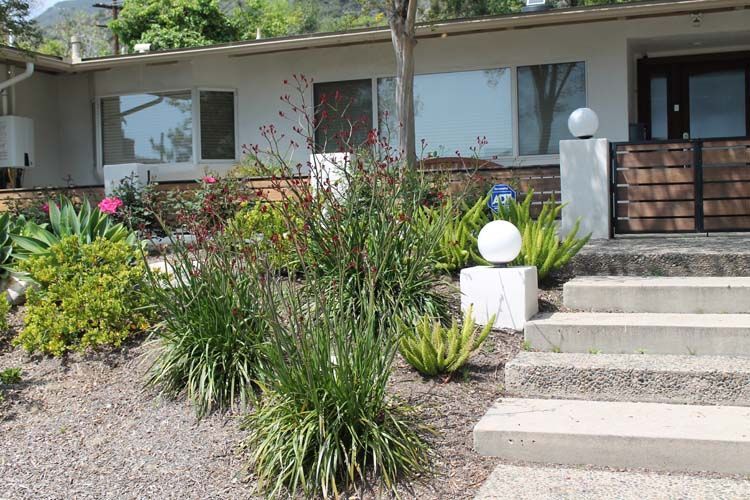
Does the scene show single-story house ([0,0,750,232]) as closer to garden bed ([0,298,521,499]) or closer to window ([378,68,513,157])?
window ([378,68,513,157])

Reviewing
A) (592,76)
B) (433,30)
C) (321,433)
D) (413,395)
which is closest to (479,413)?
(413,395)

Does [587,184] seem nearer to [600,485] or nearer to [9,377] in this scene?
[600,485]

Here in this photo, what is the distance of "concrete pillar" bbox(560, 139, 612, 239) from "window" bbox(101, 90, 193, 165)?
7.40m

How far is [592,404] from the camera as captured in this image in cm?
459

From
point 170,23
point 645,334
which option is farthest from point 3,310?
point 170,23

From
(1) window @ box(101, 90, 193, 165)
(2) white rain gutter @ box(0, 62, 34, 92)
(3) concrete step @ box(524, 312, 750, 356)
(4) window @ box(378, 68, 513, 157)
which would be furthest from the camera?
(1) window @ box(101, 90, 193, 165)

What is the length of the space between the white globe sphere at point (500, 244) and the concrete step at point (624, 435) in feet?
4.89

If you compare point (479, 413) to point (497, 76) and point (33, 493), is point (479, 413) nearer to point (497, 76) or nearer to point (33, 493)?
point (33, 493)

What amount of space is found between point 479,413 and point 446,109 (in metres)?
8.11

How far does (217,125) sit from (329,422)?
32.6 ft

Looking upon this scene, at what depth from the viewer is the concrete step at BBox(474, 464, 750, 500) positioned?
366cm

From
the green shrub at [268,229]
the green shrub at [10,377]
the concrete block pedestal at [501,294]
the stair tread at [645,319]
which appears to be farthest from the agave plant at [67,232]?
the stair tread at [645,319]

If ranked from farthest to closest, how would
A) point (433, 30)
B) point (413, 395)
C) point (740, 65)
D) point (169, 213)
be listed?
1. point (740, 65)
2. point (433, 30)
3. point (169, 213)
4. point (413, 395)

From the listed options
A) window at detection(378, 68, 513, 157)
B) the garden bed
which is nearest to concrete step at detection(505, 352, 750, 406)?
the garden bed
